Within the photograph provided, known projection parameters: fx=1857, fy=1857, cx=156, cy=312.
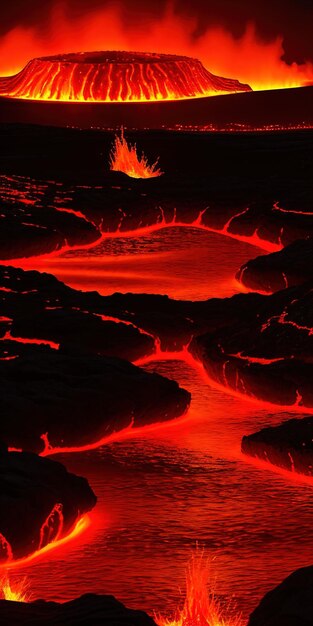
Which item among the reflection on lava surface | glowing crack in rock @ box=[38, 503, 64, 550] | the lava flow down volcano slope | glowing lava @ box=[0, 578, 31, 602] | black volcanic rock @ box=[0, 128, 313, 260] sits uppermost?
the lava flow down volcano slope

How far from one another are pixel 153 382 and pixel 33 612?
235 cm

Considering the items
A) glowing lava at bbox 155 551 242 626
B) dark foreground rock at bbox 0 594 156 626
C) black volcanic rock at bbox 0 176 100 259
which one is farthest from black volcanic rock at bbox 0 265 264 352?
dark foreground rock at bbox 0 594 156 626

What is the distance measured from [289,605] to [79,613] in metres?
0.47

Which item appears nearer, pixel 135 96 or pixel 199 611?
pixel 199 611

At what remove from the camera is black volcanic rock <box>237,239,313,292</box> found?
8734 millimetres

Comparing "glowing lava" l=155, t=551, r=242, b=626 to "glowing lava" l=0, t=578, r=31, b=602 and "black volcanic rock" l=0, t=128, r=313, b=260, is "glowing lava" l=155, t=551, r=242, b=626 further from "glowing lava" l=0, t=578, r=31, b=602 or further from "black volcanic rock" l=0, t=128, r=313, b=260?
"black volcanic rock" l=0, t=128, r=313, b=260

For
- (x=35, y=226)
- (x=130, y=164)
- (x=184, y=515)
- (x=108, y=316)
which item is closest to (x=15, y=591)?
(x=184, y=515)

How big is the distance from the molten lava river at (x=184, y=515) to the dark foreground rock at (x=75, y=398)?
3.2 inches

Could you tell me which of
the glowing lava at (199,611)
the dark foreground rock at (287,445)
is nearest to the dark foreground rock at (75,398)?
the dark foreground rock at (287,445)

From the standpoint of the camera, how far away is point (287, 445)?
19.2 feet

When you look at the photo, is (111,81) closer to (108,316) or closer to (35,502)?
(108,316)

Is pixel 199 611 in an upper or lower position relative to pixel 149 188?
lower

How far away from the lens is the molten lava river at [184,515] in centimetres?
473

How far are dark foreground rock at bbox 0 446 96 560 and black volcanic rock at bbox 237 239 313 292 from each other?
A: 11.5 feet
